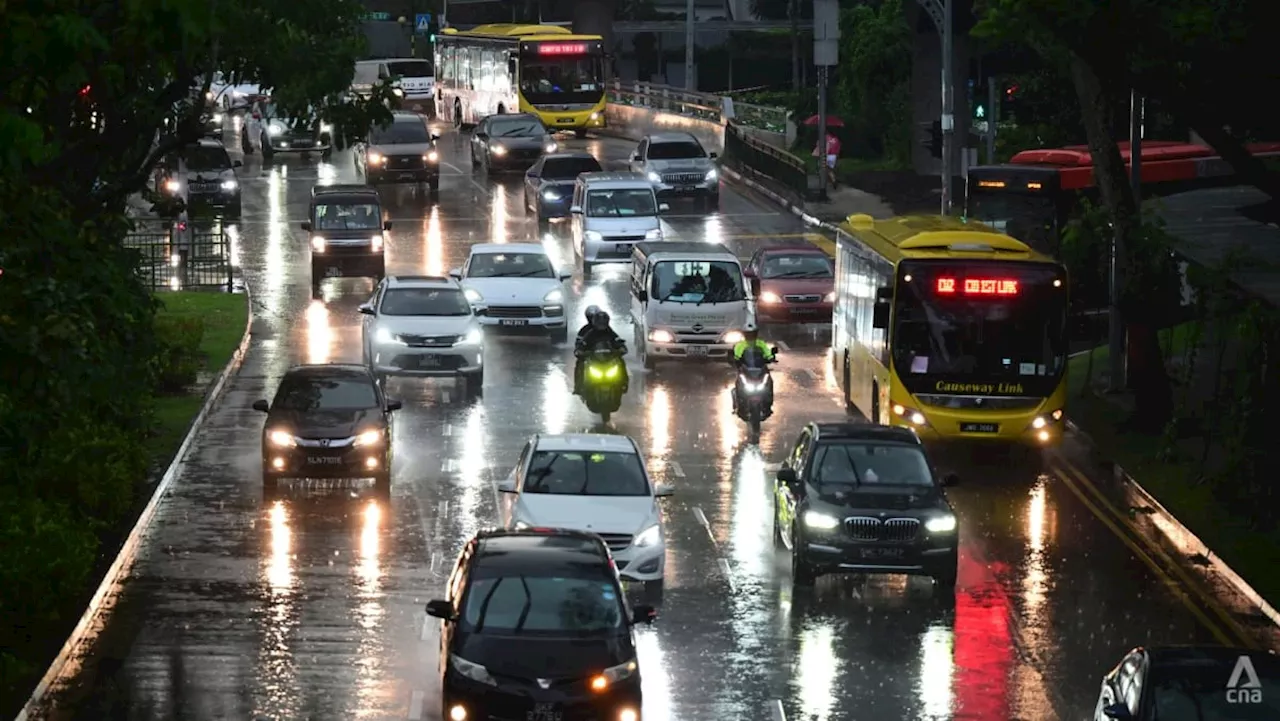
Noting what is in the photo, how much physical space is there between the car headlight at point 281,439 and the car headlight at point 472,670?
12040mm

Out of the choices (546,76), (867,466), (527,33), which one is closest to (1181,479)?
(867,466)

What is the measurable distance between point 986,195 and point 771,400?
18.7 meters

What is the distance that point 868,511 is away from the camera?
22.8m

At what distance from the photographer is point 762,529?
26.8 metres

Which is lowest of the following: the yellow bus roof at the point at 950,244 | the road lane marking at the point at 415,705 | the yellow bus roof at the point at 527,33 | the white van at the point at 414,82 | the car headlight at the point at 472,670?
the road lane marking at the point at 415,705

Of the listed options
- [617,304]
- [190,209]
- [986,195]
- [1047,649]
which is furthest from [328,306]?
[1047,649]

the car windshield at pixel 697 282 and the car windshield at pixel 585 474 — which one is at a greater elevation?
the car windshield at pixel 697 282

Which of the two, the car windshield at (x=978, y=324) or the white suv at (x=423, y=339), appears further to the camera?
the white suv at (x=423, y=339)

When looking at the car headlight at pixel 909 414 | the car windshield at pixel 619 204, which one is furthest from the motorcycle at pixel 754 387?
the car windshield at pixel 619 204

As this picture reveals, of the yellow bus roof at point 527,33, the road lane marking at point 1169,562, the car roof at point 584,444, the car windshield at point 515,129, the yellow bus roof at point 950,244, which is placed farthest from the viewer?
the yellow bus roof at point 527,33

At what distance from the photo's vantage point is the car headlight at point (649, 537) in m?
22.7

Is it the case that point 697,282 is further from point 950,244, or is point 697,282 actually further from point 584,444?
point 584,444

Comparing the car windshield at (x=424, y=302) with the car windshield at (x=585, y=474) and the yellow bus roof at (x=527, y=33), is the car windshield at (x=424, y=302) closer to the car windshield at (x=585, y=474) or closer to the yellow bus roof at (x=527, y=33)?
the car windshield at (x=585, y=474)

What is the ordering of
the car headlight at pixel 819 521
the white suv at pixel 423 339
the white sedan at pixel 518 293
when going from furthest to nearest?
the white sedan at pixel 518 293
the white suv at pixel 423 339
the car headlight at pixel 819 521
